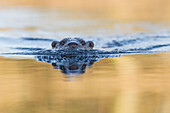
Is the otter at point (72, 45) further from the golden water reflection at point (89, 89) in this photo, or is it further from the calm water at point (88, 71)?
the golden water reflection at point (89, 89)

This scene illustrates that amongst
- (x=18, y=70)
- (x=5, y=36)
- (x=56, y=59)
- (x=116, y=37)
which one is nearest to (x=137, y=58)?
(x=56, y=59)

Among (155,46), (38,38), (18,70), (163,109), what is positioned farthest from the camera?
(38,38)

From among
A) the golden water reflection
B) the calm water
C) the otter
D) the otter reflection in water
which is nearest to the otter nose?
the otter

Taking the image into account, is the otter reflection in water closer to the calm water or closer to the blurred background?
the calm water

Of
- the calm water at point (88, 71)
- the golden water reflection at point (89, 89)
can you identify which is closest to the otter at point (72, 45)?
the calm water at point (88, 71)

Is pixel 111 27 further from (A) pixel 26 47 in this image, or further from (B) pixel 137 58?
(B) pixel 137 58

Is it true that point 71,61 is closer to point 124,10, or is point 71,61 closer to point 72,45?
point 72,45

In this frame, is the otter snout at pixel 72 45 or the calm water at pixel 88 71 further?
the otter snout at pixel 72 45

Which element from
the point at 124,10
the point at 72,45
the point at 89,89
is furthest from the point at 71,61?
the point at 124,10
